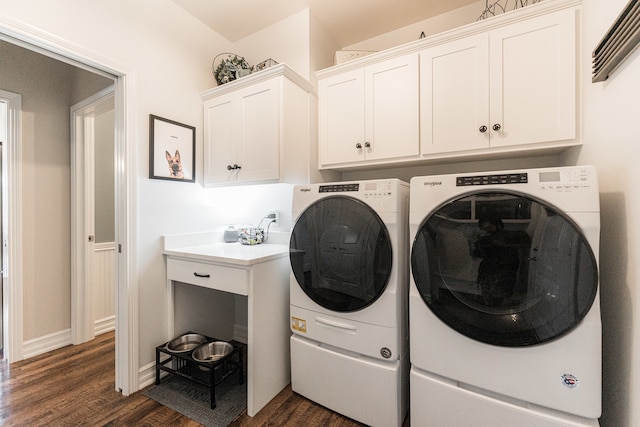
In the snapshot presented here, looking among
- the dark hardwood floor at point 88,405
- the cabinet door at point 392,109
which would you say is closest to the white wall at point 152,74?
the dark hardwood floor at point 88,405

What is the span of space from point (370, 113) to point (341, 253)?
3.20ft

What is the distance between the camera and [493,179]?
112cm

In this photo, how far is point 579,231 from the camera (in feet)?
3.19

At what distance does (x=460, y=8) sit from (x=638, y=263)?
194 cm

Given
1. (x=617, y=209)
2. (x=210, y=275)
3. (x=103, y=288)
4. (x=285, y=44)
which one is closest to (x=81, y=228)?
(x=103, y=288)

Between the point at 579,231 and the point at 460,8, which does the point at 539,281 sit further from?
the point at 460,8

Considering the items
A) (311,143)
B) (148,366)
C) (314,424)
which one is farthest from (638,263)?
(148,366)

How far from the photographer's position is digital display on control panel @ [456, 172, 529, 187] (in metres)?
1.08

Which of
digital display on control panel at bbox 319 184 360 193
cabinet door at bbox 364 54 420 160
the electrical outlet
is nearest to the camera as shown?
digital display on control panel at bbox 319 184 360 193

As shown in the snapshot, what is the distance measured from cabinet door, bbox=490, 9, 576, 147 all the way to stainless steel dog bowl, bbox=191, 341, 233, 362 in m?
2.10

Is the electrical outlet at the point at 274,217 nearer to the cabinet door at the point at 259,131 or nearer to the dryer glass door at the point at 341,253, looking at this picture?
the cabinet door at the point at 259,131

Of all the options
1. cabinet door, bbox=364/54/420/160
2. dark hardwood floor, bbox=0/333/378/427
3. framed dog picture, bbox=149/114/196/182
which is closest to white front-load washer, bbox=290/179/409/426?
dark hardwood floor, bbox=0/333/378/427

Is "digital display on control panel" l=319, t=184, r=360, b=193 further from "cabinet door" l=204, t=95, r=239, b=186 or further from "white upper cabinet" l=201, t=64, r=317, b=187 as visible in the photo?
"cabinet door" l=204, t=95, r=239, b=186

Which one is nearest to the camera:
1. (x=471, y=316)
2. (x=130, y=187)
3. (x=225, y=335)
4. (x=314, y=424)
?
(x=471, y=316)
